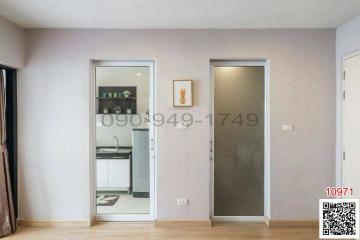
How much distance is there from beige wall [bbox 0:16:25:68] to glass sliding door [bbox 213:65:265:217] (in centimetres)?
255

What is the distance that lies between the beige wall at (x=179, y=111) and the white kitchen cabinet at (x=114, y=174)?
255 millimetres

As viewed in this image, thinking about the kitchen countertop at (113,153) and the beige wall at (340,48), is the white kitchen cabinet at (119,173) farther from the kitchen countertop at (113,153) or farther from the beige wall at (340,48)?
the beige wall at (340,48)

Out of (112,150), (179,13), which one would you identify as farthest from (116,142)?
(179,13)

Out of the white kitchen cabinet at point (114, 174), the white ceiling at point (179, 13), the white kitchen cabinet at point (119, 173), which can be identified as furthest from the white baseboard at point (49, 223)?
the white ceiling at point (179, 13)

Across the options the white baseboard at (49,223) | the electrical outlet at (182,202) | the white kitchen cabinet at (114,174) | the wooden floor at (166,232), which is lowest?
the wooden floor at (166,232)

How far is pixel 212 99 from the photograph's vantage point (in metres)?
3.99

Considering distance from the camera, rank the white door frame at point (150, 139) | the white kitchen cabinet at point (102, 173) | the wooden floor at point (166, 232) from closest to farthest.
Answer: the wooden floor at point (166, 232) < the white door frame at point (150, 139) < the white kitchen cabinet at point (102, 173)

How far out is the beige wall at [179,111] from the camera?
12.6 feet

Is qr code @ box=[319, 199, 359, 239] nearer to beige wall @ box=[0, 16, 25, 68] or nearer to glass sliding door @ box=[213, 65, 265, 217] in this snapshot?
glass sliding door @ box=[213, 65, 265, 217]

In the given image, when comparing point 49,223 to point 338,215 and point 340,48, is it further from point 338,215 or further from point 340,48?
point 340,48

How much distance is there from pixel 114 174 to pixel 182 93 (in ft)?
4.89

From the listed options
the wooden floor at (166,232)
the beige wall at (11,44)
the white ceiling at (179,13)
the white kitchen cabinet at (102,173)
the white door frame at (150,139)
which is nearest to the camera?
the white ceiling at (179,13)

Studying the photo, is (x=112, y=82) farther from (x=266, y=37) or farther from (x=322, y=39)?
(x=322, y=39)

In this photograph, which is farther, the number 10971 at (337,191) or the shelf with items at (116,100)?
the shelf with items at (116,100)
